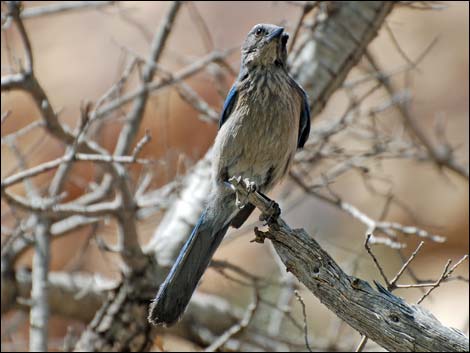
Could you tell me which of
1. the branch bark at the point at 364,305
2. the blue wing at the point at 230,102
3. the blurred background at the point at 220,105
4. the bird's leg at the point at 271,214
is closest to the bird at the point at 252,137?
the blue wing at the point at 230,102

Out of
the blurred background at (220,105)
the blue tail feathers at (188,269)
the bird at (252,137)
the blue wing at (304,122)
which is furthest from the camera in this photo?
the blurred background at (220,105)

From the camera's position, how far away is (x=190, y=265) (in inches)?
182

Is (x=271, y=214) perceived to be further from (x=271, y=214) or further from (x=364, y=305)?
(x=364, y=305)

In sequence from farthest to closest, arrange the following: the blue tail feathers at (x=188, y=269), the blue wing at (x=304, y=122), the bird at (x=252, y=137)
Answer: the blue wing at (x=304, y=122), the bird at (x=252, y=137), the blue tail feathers at (x=188, y=269)

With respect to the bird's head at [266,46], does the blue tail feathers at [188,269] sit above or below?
below

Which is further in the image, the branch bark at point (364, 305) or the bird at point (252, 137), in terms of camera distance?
the bird at point (252, 137)

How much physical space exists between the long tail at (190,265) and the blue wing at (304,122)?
2.23 feet

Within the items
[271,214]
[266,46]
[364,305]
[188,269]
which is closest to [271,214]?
[271,214]

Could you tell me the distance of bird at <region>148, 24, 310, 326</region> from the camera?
476 cm

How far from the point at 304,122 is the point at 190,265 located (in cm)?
123

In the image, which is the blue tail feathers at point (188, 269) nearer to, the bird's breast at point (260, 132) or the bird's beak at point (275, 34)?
the bird's breast at point (260, 132)

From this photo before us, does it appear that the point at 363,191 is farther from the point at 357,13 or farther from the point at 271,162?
the point at 271,162

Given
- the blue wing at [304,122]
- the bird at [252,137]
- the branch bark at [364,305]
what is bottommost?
the branch bark at [364,305]

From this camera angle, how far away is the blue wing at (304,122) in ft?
16.6
